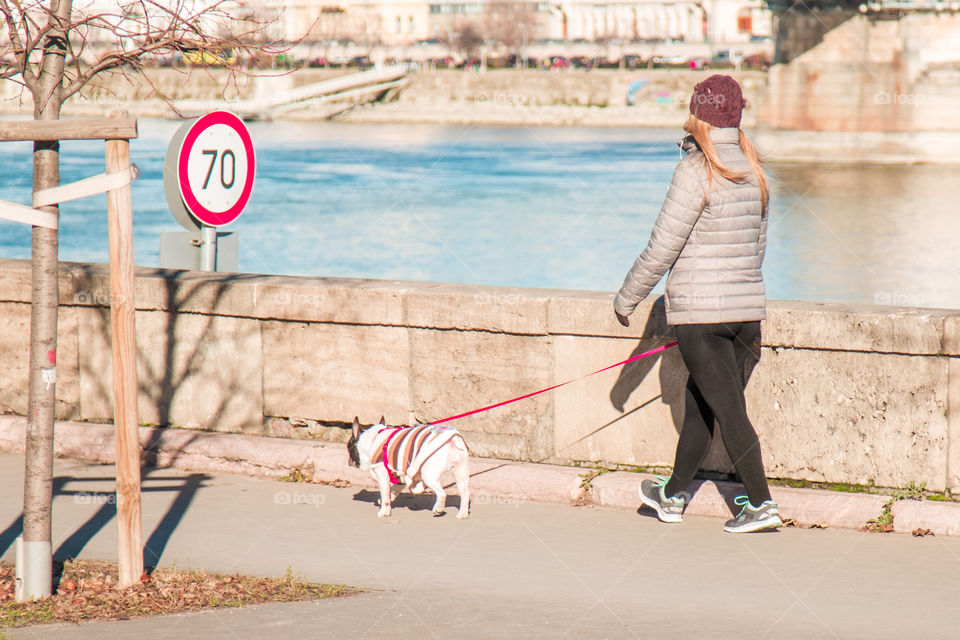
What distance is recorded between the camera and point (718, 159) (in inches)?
175

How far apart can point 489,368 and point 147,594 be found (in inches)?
78.9

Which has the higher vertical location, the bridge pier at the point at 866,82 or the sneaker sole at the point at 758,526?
the bridge pier at the point at 866,82

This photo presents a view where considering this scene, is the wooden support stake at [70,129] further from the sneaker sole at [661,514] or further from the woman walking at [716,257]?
the sneaker sole at [661,514]

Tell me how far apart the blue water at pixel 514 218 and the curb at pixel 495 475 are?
17.0 m

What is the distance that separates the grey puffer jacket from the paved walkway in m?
0.87

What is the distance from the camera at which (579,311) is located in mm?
5344

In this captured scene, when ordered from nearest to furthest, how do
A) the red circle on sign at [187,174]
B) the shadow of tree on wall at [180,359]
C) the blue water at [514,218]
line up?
the shadow of tree on wall at [180,359] → the red circle on sign at [187,174] → the blue water at [514,218]

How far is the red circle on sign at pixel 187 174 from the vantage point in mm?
6301

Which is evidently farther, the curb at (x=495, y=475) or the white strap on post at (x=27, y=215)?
the curb at (x=495, y=475)

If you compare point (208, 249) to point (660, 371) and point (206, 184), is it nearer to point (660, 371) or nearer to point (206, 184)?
point (206, 184)

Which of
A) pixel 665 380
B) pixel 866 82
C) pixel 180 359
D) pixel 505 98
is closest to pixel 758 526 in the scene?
pixel 665 380

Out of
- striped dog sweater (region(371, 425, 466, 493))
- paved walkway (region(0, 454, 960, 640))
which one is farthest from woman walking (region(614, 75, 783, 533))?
striped dog sweater (region(371, 425, 466, 493))

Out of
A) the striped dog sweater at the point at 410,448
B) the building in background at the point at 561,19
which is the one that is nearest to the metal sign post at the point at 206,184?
the striped dog sweater at the point at 410,448

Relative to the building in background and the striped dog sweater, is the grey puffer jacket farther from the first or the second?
the building in background
